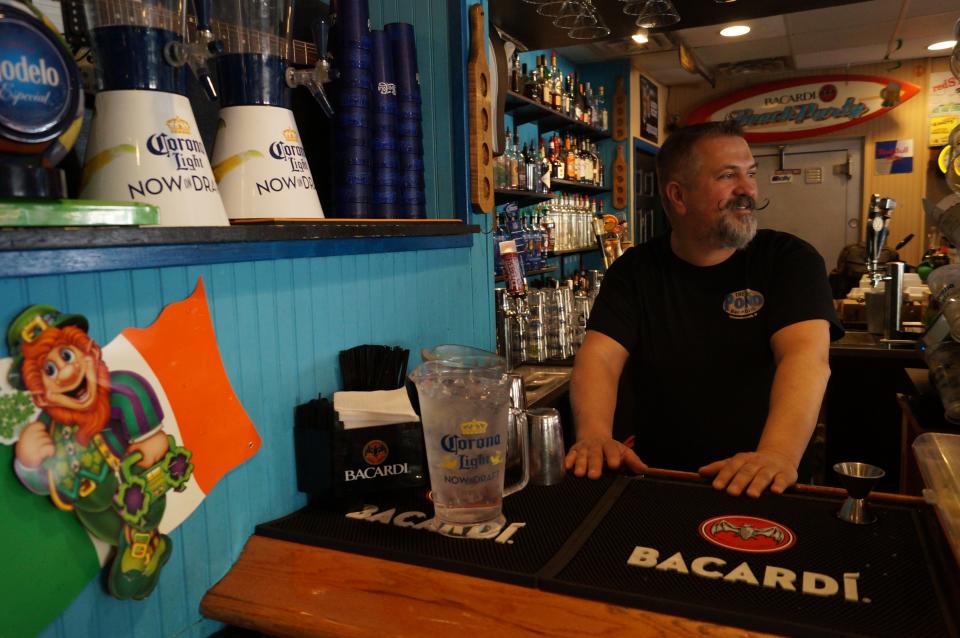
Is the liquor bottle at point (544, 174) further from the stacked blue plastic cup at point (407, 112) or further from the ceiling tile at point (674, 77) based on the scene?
the ceiling tile at point (674, 77)

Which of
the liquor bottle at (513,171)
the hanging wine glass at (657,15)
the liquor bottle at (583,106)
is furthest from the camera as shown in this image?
the liquor bottle at (583,106)

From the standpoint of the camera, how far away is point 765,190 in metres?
7.55

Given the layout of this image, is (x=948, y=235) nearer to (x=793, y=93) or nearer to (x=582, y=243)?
(x=582, y=243)

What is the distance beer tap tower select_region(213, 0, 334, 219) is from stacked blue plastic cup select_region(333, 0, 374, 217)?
27 centimetres

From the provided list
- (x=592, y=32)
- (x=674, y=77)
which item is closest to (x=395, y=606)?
Answer: (x=592, y=32)

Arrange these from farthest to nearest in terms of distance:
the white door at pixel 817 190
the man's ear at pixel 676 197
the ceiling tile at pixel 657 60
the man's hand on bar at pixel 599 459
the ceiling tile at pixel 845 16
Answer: the white door at pixel 817 190
the ceiling tile at pixel 657 60
the ceiling tile at pixel 845 16
the man's ear at pixel 676 197
the man's hand on bar at pixel 599 459

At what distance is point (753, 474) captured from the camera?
124 centimetres

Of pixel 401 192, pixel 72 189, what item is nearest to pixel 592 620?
pixel 72 189

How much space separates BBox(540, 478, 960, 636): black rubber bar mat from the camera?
0.83 m

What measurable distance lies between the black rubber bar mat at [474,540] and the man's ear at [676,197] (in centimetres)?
100

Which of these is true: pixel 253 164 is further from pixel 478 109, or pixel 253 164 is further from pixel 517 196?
pixel 517 196

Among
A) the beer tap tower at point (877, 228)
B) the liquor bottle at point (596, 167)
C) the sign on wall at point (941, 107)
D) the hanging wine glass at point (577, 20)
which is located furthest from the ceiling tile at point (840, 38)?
the hanging wine glass at point (577, 20)

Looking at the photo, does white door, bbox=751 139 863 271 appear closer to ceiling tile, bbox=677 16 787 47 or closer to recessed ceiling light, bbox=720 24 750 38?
ceiling tile, bbox=677 16 787 47

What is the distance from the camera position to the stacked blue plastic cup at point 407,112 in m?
1.67
